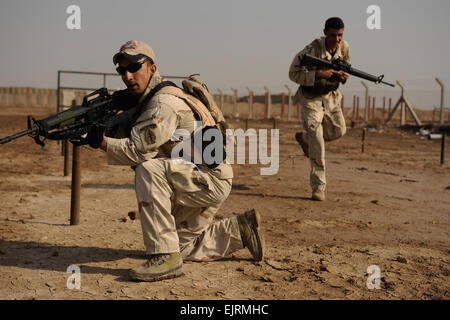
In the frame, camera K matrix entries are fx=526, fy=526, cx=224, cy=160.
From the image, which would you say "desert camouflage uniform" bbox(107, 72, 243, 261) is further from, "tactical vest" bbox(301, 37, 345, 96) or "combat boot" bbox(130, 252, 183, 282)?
"tactical vest" bbox(301, 37, 345, 96)

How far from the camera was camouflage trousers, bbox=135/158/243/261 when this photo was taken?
3.36 meters

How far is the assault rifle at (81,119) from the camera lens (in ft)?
10.7

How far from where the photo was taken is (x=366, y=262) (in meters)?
3.86

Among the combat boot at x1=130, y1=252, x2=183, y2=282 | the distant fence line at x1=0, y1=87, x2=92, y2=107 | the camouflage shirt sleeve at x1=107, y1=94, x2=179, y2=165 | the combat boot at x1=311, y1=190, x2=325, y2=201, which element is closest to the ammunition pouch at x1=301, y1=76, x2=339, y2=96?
the combat boot at x1=311, y1=190, x2=325, y2=201

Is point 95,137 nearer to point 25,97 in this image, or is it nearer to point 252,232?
point 252,232

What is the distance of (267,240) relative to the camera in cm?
447

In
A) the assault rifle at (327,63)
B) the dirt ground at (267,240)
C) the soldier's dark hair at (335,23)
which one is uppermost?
the soldier's dark hair at (335,23)

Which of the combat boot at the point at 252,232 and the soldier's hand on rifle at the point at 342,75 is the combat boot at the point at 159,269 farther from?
the soldier's hand on rifle at the point at 342,75

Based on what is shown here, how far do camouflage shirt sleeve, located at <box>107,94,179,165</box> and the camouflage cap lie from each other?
335 mm

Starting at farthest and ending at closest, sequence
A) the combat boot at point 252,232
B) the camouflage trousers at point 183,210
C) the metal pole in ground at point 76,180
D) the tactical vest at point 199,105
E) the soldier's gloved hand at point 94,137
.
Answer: the metal pole in ground at point 76,180, the combat boot at point 252,232, the tactical vest at point 199,105, the camouflage trousers at point 183,210, the soldier's gloved hand at point 94,137

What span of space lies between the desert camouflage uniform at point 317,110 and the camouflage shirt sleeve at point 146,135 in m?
3.29

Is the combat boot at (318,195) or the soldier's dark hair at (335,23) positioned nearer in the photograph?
the soldier's dark hair at (335,23)

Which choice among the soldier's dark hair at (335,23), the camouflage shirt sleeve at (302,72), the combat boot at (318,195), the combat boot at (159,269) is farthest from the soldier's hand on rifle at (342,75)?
the combat boot at (159,269)
